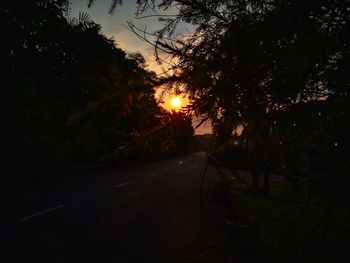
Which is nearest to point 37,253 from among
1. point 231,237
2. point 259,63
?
point 231,237

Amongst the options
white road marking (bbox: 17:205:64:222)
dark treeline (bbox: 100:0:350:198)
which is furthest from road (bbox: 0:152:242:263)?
dark treeline (bbox: 100:0:350:198)

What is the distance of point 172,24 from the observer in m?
3.20

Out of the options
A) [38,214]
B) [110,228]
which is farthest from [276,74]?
[38,214]

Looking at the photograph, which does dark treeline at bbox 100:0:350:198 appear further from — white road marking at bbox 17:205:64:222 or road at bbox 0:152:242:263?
white road marking at bbox 17:205:64:222

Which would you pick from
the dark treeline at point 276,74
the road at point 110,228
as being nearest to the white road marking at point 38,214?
the road at point 110,228

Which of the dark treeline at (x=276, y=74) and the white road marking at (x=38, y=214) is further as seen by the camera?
the white road marking at (x=38, y=214)

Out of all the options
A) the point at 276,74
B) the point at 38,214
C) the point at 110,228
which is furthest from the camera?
the point at 38,214

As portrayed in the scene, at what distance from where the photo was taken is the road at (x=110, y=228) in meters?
5.99

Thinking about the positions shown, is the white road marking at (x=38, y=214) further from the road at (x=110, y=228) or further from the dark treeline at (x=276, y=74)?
the dark treeline at (x=276, y=74)

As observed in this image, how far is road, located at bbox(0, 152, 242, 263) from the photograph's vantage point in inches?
236

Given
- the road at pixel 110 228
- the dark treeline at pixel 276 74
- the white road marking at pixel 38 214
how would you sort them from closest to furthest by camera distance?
the dark treeline at pixel 276 74 < the road at pixel 110 228 < the white road marking at pixel 38 214

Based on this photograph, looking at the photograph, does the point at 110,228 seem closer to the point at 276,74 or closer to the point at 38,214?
the point at 38,214

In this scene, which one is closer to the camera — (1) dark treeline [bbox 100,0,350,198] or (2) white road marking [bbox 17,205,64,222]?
(1) dark treeline [bbox 100,0,350,198]

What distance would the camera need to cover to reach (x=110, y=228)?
26.5 ft
